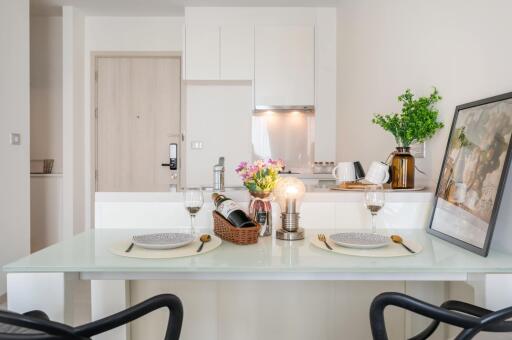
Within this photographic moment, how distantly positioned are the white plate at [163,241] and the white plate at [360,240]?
492mm

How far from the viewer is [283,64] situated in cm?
369

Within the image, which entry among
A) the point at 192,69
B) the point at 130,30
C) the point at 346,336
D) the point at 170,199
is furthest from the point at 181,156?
the point at 346,336

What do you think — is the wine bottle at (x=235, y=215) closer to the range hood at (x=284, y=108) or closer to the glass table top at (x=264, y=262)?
the glass table top at (x=264, y=262)

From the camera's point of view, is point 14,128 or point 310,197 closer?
point 310,197

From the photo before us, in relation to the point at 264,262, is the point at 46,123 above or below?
above

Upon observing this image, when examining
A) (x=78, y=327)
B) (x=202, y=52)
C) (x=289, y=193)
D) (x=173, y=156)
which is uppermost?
(x=202, y=52)

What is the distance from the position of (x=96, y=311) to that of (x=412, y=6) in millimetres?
2118

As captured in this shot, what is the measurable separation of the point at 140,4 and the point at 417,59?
9.57 feet

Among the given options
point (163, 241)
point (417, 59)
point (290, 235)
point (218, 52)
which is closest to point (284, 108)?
point (218, 52)

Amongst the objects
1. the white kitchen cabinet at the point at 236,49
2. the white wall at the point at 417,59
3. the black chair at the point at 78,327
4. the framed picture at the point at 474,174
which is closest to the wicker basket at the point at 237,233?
the black chair at the point at 78,327

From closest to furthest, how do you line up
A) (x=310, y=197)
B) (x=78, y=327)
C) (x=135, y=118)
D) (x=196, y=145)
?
(x=78, y=327) < (x=310, y=197) < (x=196, y=145) < (x=135, y=118)

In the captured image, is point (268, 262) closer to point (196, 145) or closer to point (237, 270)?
point (237, 270)

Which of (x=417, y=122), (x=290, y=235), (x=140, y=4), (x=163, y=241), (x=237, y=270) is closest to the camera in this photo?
(x=237, y=270)

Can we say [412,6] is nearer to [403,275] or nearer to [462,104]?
[462,104]
